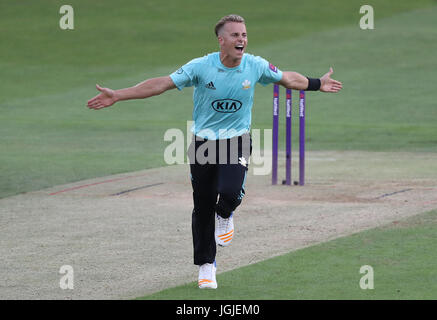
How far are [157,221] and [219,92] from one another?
4362 millimetres

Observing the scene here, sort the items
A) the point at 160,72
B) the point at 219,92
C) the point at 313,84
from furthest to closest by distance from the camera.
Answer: the point at 160,72 → the point at 313,84 → the point at 219,92

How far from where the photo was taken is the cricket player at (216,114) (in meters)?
8.52

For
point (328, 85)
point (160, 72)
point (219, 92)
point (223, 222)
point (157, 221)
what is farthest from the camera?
point (160, 72)

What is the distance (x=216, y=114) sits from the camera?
862 cm

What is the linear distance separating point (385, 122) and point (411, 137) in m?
4.02

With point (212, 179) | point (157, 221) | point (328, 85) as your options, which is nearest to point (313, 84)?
point (328, 85)

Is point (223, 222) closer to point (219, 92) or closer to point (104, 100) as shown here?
point (219, 92)

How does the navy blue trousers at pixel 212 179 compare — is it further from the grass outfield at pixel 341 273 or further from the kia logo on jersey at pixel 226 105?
the grass outfield at pixel 341 273

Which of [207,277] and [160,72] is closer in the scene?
[207,277]

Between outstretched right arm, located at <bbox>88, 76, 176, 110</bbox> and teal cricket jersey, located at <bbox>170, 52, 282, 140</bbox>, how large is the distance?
108 mm

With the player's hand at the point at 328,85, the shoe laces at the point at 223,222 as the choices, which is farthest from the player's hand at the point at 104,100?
the player's hand at the point at 328,85

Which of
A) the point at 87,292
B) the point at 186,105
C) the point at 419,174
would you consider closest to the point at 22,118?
the point at 186,105

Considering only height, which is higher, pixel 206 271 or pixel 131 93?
pixel 131 93

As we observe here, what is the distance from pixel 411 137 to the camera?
24.3 meters
